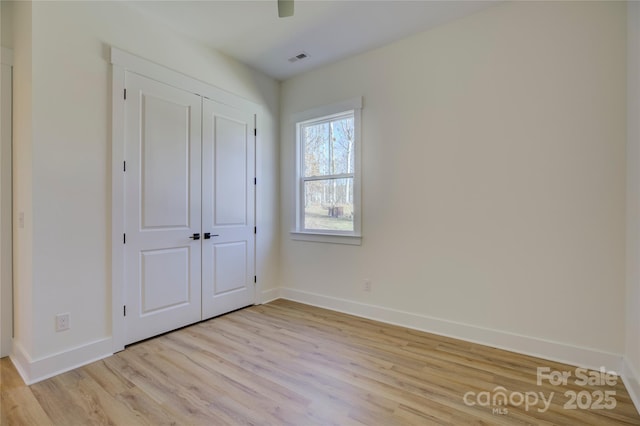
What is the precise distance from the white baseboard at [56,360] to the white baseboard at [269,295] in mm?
1711

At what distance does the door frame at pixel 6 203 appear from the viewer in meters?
2.38

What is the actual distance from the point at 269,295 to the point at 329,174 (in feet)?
5.74

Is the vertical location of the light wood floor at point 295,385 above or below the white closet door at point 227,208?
below

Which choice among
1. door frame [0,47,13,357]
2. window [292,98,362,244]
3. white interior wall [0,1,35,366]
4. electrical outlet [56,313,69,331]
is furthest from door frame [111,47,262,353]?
window [292,98,362,244]

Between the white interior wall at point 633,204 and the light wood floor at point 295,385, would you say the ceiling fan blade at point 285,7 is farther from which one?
the light wood floor at point 295,385

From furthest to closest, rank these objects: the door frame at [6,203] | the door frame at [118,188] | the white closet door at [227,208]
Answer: the white closet door at [227,208]
the door frame at [118,188]
the door frame at [6,203]

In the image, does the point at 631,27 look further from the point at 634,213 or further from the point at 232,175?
the point at 232,175

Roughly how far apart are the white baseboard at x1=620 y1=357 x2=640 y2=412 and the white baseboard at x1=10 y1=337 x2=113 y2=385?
3.67 metres

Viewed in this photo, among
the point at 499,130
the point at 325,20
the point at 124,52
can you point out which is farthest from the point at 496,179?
the point at 124,52

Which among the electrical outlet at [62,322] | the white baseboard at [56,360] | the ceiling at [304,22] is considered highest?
the ceiling at [304,22]

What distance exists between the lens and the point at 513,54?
2.54m

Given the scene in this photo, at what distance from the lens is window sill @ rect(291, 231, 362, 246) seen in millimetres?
3426

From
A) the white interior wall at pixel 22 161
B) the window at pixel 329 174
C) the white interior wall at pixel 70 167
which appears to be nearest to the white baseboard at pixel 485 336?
the window at pixel 329 174

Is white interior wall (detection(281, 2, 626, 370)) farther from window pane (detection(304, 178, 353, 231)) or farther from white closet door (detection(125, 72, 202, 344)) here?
white closet door (detection(125, 72, 202, 344))
